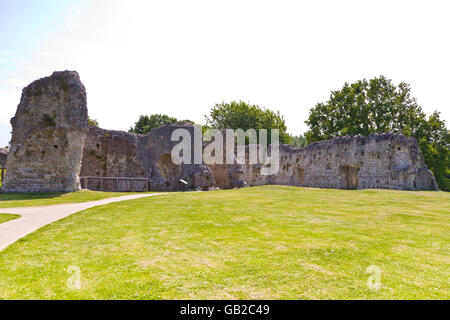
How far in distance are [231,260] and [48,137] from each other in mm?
16133

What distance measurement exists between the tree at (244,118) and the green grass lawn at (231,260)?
47270 mm

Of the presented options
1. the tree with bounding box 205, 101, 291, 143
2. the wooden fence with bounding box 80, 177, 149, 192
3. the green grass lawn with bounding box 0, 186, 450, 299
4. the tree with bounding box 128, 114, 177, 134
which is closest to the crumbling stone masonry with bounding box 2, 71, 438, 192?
the wooden fence with bounding box 80, 177, 149, 192

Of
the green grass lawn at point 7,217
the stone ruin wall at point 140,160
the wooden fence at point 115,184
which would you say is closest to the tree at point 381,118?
the stone ruin wall at point 140,160

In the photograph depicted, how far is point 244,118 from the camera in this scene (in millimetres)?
53656

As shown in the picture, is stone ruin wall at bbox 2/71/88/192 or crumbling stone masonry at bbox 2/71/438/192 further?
crumbling stone masonry at bbox 2/71/438/192

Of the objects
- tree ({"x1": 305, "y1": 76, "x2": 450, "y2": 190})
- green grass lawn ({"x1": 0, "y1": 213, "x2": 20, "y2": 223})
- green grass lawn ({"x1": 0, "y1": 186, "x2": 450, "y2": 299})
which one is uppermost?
tree ({"x1": 305, "y1": 76, "x2": 450, "y2": 190})

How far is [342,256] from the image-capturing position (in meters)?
4.22

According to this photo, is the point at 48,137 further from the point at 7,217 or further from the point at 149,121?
the point at 149,121

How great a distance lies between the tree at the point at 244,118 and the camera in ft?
176

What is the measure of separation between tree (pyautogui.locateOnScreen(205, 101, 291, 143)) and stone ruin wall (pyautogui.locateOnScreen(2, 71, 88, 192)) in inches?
1497

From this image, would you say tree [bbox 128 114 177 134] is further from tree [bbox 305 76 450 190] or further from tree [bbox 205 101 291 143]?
tree [bbox 305 76 450 190]

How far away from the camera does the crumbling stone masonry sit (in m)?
16.2

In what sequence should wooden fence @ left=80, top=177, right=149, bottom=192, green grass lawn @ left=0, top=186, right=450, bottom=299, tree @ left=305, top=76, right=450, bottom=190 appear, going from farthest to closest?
tree @ left=305, top=76, right=450, bottom=190 → wooden fence @ left=80, top=177, right=149, bottom=192 → green grass lawn @ left=0, top=186, right=450, bottom=299

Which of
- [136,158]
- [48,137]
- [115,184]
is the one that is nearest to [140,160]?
[136,158]
